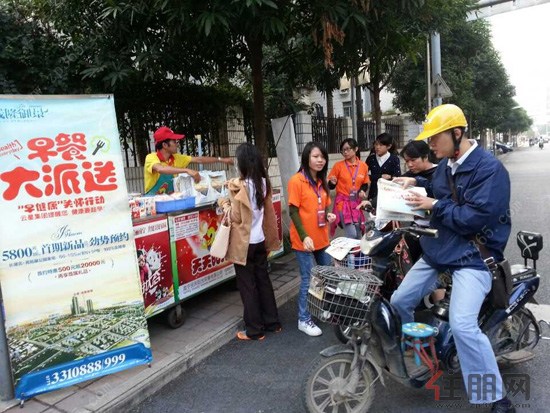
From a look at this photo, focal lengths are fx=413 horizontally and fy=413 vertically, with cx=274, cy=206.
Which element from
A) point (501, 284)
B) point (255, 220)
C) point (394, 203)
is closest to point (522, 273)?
point (501, 284)

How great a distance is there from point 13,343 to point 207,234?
6.06 feet

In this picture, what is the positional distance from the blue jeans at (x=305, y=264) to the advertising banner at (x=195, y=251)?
3.06 ft

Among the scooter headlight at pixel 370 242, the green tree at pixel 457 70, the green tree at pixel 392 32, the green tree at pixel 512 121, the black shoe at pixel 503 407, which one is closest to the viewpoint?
the black shoe at pixel 503 407

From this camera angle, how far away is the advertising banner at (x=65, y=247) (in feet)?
8.48

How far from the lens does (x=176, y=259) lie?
3.69 metres

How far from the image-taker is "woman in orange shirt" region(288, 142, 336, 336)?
3.53 m

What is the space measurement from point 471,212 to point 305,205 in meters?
1.56

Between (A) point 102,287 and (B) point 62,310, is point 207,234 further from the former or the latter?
(B) point 62,310

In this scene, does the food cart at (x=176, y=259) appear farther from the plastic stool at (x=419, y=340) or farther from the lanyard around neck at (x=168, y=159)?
the plastic stool at (x=419, y=340)

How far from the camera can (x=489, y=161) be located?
2264mm

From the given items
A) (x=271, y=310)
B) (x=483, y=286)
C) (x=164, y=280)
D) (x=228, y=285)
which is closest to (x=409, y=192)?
(x=483, y=286)

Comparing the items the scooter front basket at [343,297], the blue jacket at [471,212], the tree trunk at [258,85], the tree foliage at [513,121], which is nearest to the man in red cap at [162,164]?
the tree trunk at [258,85]

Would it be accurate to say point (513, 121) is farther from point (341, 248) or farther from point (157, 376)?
point (157, 376)

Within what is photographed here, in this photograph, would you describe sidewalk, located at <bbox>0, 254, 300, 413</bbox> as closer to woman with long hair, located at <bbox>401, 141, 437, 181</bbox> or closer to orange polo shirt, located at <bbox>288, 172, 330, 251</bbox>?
orange polo shirt, located at <bbox>288, 172, 330, 251</bbox>
